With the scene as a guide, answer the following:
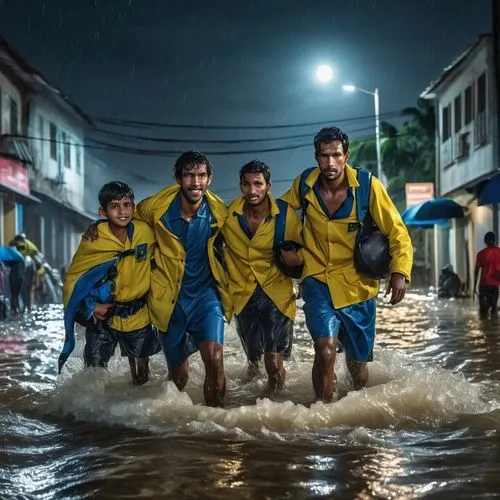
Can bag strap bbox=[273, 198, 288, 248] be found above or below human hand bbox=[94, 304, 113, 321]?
above

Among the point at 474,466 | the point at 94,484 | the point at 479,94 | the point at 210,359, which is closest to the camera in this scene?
the point at 94,484

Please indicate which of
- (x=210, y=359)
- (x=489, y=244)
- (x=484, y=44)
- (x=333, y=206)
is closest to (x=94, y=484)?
(x=210, y=359)

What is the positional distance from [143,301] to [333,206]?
1.60 m

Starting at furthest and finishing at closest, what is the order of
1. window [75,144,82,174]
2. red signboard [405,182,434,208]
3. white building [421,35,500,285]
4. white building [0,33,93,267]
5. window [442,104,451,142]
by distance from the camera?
window [75,144,82,174] → red signboard [405,182,434,208] → white building [0,33,93,267] → window [442,104,451,142] → white building [421,35,500,285]

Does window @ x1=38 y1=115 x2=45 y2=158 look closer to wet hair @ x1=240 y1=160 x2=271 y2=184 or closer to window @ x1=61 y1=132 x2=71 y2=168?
window @ x1=61 y1=132 x2=71 y2=168

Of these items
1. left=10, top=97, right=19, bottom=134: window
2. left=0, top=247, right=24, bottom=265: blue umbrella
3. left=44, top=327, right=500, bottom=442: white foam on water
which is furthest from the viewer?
left=10, top=97, right=19, bottom=134: window

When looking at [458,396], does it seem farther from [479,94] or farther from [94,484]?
[479,94]

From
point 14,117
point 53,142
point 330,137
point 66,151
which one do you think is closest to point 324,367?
point 330,137

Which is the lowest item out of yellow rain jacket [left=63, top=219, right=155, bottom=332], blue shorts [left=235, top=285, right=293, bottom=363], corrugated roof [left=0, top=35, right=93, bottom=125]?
blue shorts [left=235, top=285, right=293, bottom=363]

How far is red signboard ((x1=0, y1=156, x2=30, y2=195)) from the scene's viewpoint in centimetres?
2352

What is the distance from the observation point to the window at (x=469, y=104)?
957 inches

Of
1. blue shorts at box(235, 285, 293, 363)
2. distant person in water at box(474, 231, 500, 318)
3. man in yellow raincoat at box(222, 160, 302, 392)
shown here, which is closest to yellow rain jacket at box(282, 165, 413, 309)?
man in yellow raincoat at box(222, 160, 302, 392)

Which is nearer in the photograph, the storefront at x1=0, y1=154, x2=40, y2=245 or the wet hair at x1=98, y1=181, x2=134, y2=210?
the wet hair at x1=98, y1=181, x2=134, y2=210

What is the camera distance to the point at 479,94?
76.6 ft
